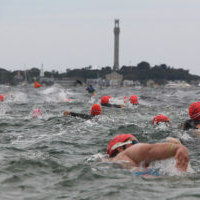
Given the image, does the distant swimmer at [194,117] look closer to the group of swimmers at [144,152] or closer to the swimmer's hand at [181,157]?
the group of swimmers at [144,152]

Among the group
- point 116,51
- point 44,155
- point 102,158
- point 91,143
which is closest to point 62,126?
point 91,143

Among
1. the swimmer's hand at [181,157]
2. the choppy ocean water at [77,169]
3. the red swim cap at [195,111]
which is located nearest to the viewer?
the choppy ocean water at [77,169]

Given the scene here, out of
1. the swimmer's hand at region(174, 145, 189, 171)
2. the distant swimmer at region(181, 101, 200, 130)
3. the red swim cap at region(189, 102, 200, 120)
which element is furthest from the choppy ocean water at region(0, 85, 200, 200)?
the red swim cap at region(189, 102, 200, 120)

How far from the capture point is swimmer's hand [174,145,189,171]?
21.2ft

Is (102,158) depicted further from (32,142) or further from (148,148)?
(32,142)

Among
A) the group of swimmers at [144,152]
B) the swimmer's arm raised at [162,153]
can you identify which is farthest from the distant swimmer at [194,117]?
the swimmer's arm raised at [162,153]

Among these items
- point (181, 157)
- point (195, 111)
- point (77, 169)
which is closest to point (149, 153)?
point (181, 157)

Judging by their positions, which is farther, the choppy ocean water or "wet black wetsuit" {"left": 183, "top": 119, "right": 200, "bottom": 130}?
"wet black wetsuit" {"left": 183, "top": 119, "right": 200, "bottom": 130}

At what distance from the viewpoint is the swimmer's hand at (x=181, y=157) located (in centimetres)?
647

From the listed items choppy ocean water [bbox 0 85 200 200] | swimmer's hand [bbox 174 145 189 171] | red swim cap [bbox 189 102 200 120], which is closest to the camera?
choppy ocean water [bbox 0 85 200 200]

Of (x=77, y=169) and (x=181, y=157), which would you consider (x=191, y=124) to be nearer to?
(x=77, y=169)

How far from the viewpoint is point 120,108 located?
21297mm

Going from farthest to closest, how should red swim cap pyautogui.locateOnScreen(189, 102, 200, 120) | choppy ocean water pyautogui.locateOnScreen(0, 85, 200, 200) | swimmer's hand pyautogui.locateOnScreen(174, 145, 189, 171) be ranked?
1. red swim cap pyautogui.locateOnScreen(189, 102, 200, 120)
2. swimmer's hand pyautogui.locateOnScreen(174, 145, 189, 171)
3. choppy ocean water pyautogui.locateOnScreen(0, 85, 200, 200)

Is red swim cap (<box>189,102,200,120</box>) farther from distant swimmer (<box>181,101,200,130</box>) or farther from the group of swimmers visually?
the group of swimmers
